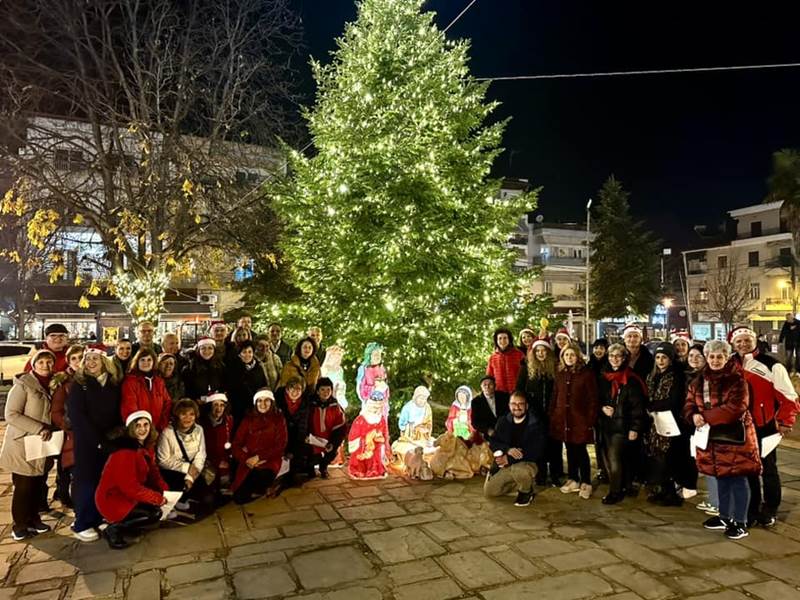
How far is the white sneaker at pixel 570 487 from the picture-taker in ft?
21.5

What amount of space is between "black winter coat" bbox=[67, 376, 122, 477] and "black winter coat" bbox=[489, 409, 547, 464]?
402 cm

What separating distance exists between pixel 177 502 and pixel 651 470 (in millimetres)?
5057

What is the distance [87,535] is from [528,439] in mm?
4529

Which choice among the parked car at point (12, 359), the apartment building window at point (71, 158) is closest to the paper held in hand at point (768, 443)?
the apartment building window at point (71, 158)

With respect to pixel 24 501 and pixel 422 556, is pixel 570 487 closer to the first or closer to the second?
pixel 422 556

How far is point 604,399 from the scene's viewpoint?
6379 millimetres

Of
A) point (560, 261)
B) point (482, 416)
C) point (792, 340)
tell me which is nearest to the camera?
point (482, 416)

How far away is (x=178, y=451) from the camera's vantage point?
18.9 feet

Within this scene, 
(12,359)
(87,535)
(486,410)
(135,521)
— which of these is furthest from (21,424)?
(12,359)

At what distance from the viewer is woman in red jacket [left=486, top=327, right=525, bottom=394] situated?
7812mm

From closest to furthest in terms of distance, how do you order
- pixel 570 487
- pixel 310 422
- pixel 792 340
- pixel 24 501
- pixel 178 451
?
pixel 24 501, pixel 178 451, pixel 570 487, pixel 310 422, pixel 792 340

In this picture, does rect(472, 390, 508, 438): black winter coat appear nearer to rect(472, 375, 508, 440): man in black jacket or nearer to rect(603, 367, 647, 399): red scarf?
rect(472, 375, 508, 440): man in black jacket

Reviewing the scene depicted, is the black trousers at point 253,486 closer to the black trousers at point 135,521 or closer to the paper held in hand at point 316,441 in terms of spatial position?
the paper held in hand at point 316,441

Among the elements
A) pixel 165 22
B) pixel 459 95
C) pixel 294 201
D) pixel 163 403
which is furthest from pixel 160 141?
pixel 163 403
